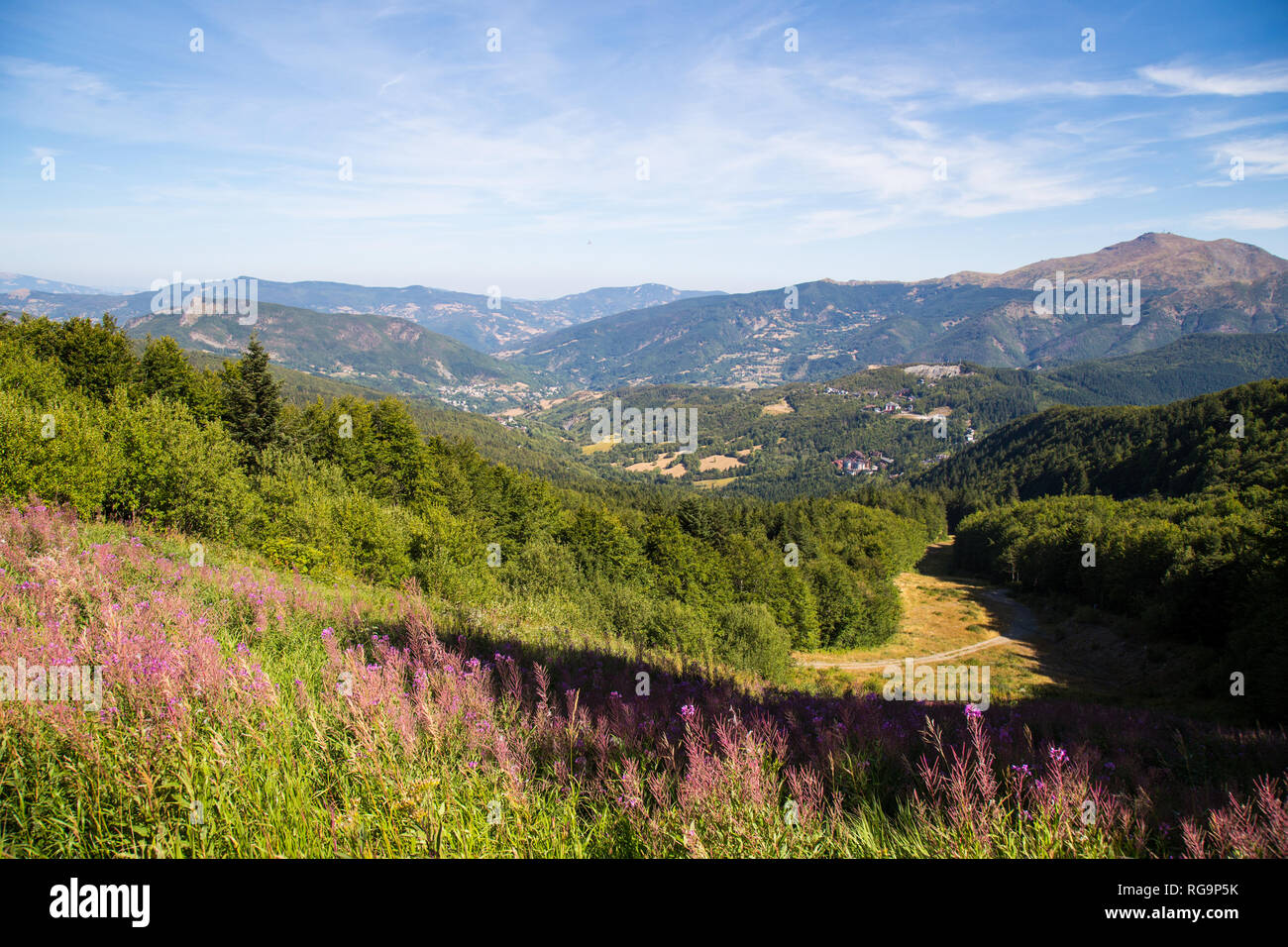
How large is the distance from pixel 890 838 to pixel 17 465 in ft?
77.6

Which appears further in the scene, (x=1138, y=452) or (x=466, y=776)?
(x=1138, y=452)

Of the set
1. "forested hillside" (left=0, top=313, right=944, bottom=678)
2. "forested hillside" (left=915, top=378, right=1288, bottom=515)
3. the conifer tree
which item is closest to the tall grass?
"forested hillside" (left=0, top=313, right=944, bottom=678)

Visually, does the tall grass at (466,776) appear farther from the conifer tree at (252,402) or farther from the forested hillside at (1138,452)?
the forested hillside at (1138,452)

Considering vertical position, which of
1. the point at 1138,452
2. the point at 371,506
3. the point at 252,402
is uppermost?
the point at 252,402

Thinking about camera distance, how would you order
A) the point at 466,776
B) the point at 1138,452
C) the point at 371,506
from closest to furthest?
1. the point at 466,776
2. the point at 371,506
3. the point at 1138,452

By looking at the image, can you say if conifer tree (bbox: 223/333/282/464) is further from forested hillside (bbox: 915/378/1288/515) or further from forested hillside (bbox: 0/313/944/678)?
forested hillside (bbox: 915/378/1288/515)

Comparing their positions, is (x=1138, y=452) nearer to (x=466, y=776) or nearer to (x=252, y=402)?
(x=252, y=402)

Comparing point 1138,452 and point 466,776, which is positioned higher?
point 1138,452

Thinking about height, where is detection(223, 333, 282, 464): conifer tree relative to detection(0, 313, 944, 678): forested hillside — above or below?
above

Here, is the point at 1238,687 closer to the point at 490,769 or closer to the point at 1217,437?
the point at 490,769

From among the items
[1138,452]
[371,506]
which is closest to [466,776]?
[371,506]

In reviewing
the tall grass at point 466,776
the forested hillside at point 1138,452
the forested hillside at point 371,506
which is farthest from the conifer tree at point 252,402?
the forested hillside at point 1138,452
